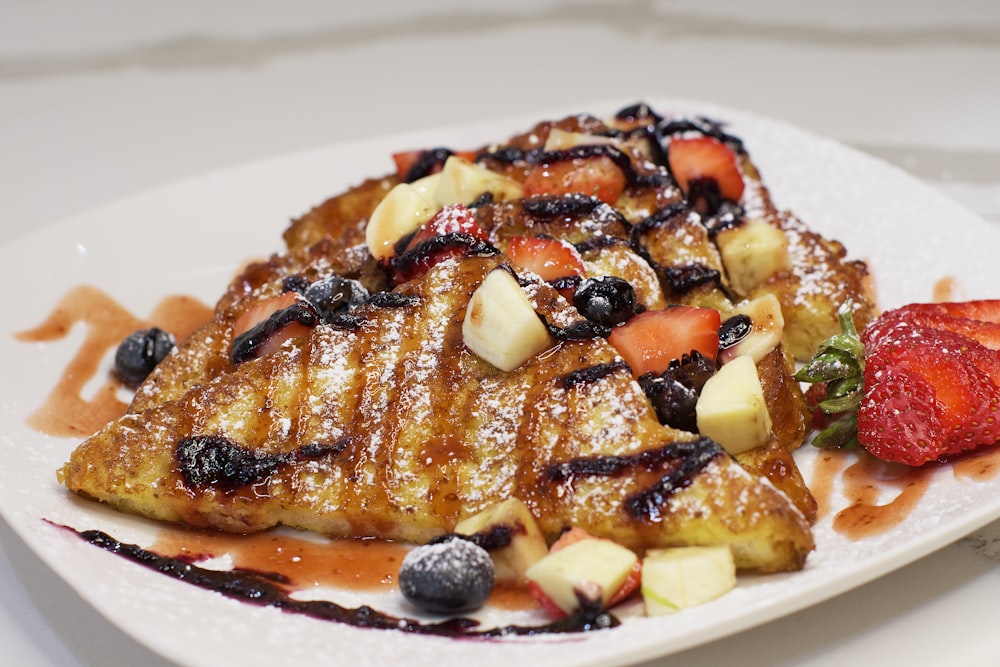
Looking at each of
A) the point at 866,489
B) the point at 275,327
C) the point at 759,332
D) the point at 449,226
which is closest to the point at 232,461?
the point at 275,327

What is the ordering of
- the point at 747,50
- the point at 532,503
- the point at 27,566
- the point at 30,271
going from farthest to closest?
the point at 747,50 < the point at 30,271 < the point at 27,566 < the point at 532,503

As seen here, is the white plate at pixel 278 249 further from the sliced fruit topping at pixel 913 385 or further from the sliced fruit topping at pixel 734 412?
the sliced fruit topping at pixel 734 412

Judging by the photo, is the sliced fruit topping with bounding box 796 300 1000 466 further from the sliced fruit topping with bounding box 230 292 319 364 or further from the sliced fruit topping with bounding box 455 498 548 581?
the sliced fruit topping with bounding box 230 292 319 364

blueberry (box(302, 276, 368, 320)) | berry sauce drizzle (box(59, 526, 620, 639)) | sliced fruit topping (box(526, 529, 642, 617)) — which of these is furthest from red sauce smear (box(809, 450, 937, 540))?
blueberry (box(302, 276, 368, 320))

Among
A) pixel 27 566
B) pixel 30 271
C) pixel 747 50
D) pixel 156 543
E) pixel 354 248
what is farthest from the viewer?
pixel 747 50

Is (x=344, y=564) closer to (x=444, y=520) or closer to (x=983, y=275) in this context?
(x=444, y=520)

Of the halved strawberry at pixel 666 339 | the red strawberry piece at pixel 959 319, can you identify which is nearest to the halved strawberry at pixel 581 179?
the halved strawberry at pixel 666 339

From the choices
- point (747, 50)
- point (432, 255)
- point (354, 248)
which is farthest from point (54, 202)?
point (747, 50)

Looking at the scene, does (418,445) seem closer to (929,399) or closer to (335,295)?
(335,295)
